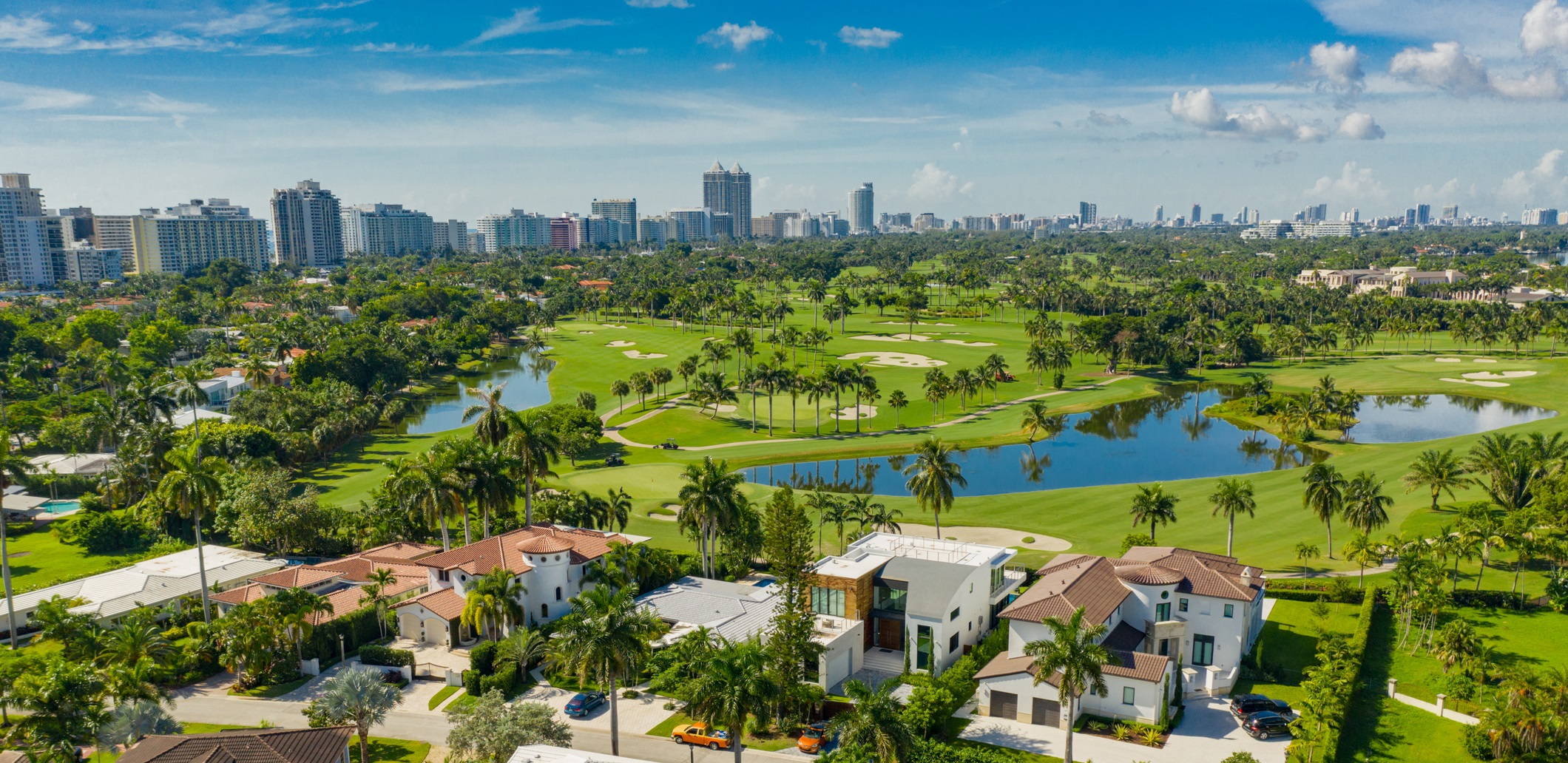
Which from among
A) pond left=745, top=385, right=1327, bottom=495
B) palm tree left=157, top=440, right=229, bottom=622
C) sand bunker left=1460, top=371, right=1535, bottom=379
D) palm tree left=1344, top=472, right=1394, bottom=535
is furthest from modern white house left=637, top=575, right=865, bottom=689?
sand bunker left=1460, top=371, right=1535, bottom=379

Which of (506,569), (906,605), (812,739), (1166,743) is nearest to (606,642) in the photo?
(812,739)

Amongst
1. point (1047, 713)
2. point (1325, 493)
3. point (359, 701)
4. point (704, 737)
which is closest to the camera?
point (359, 701)

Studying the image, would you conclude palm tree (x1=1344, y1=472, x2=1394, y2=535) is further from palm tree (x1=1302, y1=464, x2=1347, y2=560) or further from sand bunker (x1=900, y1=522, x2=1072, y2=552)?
sand bunker (x1=900, y1=522, x2=1072, y2=552)

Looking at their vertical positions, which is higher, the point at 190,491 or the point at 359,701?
the point at 190,491

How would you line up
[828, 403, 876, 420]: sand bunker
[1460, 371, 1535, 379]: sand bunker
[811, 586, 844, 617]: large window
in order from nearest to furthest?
[811, 586, 844, 617]: large window → [828, 403, 876, 420]: sand bunker → [1460, 371, 1535, 379]: sand bunker

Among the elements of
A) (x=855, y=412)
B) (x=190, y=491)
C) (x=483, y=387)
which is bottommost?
(x=483, y=387)

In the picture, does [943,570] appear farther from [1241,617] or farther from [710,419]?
[710,419]

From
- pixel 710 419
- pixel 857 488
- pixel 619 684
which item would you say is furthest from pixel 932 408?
pixel 619 684

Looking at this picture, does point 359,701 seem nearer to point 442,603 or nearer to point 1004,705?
point 442,603
